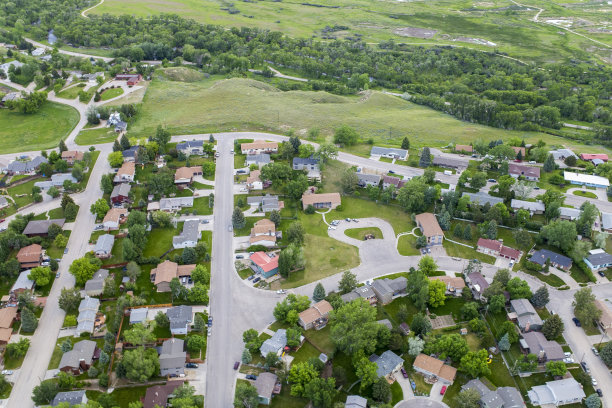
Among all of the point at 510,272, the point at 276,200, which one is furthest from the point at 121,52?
the point at 510,272

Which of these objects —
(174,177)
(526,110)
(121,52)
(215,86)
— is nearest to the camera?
(174,177)

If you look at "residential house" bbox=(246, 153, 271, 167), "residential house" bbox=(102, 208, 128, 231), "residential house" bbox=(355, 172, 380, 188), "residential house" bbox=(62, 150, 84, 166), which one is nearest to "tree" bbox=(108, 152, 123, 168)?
"residential house" bbox=(62, 150, 84, 166)

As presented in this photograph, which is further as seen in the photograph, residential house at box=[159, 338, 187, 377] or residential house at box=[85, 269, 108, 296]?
residential house at box=[85, 269, 108, 296]

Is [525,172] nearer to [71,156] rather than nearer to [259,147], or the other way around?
[259,147]

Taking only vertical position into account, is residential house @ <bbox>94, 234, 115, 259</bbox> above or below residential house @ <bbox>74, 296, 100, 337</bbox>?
above

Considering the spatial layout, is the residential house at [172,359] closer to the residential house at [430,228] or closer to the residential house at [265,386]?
the residential house at [265,386]

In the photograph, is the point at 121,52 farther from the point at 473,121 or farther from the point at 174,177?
the point at 473,121

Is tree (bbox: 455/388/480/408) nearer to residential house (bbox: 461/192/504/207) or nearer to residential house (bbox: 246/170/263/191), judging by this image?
residential house (bbox: 461/192/504/207)
